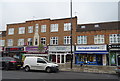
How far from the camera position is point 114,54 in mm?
22453

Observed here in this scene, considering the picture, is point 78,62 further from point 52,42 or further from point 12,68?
point 12,68

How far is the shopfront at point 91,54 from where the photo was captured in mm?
22609

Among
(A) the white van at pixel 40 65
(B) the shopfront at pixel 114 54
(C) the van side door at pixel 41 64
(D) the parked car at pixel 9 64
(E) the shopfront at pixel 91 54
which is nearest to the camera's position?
(A) the white van at pixel 40 65

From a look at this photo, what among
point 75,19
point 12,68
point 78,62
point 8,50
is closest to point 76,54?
point 78,62

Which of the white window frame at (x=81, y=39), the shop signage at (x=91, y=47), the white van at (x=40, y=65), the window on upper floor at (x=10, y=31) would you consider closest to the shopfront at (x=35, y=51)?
the window on upper floor at (x=10, y=31)

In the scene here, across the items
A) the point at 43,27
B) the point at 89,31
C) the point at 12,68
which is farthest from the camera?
the point at 43,27

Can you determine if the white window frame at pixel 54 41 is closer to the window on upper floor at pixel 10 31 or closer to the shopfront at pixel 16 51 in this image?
the shopfront at pixel 16 51

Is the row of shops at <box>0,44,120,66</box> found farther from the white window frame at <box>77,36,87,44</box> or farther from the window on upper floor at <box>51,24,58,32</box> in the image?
the window on upper floor at <box>51,24,58,32</box>

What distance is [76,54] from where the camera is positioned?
24.5 metres

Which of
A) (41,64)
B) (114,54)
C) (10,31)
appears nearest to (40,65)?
(41,64)

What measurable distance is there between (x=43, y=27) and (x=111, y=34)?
44.7 feet

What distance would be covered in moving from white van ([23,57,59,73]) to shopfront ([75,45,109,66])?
34.2 ft

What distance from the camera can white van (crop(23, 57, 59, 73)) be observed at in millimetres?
13579

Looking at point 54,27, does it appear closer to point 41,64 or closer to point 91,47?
point 91,47
